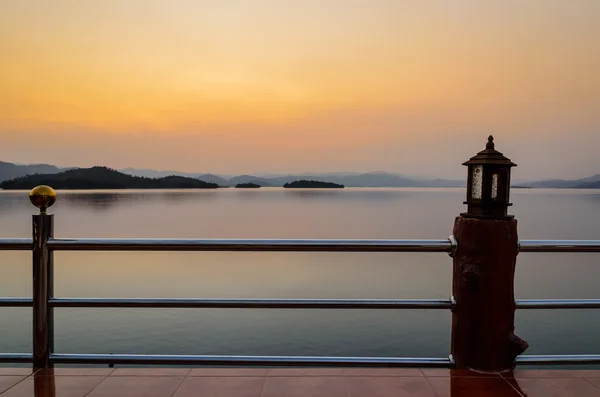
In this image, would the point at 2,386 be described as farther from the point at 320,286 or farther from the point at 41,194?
the point at 320,286

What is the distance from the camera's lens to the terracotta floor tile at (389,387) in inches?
81.2

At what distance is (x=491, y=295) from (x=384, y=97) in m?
18.6

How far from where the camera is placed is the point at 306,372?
233 cm

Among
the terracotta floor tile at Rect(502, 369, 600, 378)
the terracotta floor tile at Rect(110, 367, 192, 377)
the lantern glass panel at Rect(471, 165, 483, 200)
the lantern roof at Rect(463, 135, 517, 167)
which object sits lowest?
the terracotta floor tile at Rect(110, 367, 192, 377)

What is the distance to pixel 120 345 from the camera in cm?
1055

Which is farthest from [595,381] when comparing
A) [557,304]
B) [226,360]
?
[226,360]

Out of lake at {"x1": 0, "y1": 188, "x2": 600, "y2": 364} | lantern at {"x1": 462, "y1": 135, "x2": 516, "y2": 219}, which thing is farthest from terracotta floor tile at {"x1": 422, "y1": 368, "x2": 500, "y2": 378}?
lake at {"x1": 0, "y1": 188, "x2": 600, "y2": 364}

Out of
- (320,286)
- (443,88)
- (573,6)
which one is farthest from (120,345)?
(443,88)

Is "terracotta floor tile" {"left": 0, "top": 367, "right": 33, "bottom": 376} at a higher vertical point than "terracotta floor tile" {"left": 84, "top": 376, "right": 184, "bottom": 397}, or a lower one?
lower

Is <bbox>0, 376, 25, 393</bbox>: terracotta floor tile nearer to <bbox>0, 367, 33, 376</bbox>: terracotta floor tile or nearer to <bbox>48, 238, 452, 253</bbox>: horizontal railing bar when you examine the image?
<bbox>0, 367, 33, 376</bbox>: terracotta floor tile

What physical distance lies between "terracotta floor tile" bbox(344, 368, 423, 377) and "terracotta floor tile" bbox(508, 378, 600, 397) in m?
0.48

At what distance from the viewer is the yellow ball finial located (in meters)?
2.23

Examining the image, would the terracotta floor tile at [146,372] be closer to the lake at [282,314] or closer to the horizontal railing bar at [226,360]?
the horizontal railing bar at [226,360]

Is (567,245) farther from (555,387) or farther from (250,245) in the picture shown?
(250,245)
